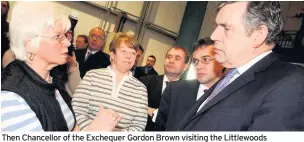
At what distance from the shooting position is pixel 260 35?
924 mm

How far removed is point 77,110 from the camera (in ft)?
4.17

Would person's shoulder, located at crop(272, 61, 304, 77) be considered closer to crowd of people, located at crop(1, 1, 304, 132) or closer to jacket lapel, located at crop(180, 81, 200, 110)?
crowd of people, located at crop(1, 1, 304, 132)

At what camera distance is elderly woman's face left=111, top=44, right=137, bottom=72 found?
54.8 inches

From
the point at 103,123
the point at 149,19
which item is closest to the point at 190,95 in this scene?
the point at 103,123

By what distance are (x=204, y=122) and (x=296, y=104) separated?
24 cm

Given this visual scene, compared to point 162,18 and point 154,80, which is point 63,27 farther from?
point 162,18

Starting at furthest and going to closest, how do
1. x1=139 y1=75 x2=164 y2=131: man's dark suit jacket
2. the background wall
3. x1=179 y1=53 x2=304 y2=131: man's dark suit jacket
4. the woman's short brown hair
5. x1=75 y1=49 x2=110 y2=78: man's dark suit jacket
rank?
the background wall → x1=75 y1=49 x2=110 y2=78: man's dark suit jacket → x1=139 y1=75 x2=164 y2=131: man's dark suit jacket → the woman's short brown hair → x1=179 y1=53 x2=304 y2=131: man's dark suit jacket

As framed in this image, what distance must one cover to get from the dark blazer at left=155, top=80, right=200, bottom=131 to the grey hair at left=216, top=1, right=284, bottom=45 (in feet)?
1.78

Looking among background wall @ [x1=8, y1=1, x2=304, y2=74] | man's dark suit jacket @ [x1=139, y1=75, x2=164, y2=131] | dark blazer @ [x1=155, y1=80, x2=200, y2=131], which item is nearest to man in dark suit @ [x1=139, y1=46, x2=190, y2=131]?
man's dark suit jacket @ [x1=139, y1=75, x2=164, y2=131]

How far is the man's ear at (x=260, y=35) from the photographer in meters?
0.92

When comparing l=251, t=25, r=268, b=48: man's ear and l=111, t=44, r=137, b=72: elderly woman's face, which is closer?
l=251, t=25, r=268, b=48: man's ear

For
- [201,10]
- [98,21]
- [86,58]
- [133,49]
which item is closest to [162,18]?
[98,21]

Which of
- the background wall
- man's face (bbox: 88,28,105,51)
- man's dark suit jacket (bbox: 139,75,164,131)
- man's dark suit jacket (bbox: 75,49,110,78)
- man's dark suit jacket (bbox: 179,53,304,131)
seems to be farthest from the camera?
the background wall

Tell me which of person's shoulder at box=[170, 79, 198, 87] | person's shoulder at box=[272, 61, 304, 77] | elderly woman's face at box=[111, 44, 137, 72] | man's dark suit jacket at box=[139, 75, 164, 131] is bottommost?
man's dark suit jacket at box=[139, 75, 164, 131]
